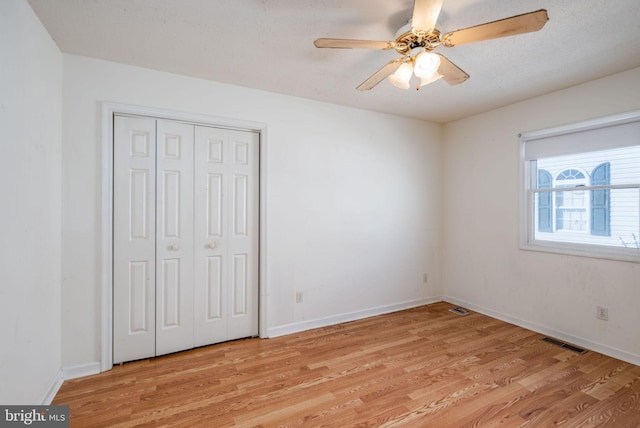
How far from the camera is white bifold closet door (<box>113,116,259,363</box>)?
240 centimetres

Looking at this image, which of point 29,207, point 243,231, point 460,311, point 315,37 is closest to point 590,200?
point 460,311

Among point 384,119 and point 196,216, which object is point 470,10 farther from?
point 196,216

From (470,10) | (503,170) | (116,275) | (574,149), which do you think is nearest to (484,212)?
(503,170)

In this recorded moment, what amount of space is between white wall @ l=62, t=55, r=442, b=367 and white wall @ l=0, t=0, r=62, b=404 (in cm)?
14

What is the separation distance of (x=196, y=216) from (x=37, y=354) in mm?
1366

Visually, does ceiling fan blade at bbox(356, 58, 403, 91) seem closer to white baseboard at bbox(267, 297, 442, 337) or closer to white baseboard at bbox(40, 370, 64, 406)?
white baseboard at bbox(267, 297, 442, 337)

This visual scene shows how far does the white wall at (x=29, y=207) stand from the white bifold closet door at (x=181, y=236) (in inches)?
16.3

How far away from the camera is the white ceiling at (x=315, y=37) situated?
1684 mm

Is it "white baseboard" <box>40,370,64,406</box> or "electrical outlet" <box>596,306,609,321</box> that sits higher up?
"electrical outlet" <box>596,306,609,321</box>

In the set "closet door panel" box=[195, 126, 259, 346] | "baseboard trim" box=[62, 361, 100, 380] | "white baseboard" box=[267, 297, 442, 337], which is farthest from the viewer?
→ "white baseboard" box=[267, 297, 442, 337]

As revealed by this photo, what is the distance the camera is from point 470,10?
1.70m

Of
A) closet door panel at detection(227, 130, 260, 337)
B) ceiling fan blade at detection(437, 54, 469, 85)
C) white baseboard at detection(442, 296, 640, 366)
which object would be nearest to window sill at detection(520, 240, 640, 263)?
white baseboard at detection(442, 296, 640, 366)

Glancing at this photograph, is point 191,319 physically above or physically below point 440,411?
above

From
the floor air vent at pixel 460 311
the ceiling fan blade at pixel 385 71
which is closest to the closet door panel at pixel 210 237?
the ceiling fan blade at pixel 385 71
